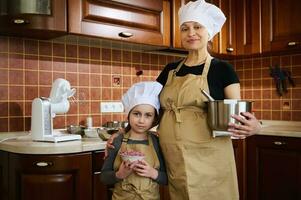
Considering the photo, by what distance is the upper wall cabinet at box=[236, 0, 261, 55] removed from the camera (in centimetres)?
303

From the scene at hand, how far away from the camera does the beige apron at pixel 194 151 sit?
1.46m

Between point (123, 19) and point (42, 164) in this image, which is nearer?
point (42, 164)

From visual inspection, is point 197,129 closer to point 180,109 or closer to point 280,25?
point 180,109

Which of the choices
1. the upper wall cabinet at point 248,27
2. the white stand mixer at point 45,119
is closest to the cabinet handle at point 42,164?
the white stand mixer at point 45,119

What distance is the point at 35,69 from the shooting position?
92.9 inches

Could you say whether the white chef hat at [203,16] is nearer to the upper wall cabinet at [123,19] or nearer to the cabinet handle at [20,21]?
the upper wall cabinet at [123,19]

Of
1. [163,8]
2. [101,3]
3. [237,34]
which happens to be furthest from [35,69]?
[237,34]

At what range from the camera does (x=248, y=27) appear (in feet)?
10.2

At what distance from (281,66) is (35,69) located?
1.97 m

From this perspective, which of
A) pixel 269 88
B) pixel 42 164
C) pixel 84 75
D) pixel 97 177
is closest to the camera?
pixel 42 164

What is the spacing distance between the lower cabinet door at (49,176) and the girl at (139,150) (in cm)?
47

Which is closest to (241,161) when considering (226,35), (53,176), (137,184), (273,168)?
(273,168)

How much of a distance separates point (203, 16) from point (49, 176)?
1.07 meters

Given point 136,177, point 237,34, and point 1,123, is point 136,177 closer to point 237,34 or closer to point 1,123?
point 1,123
